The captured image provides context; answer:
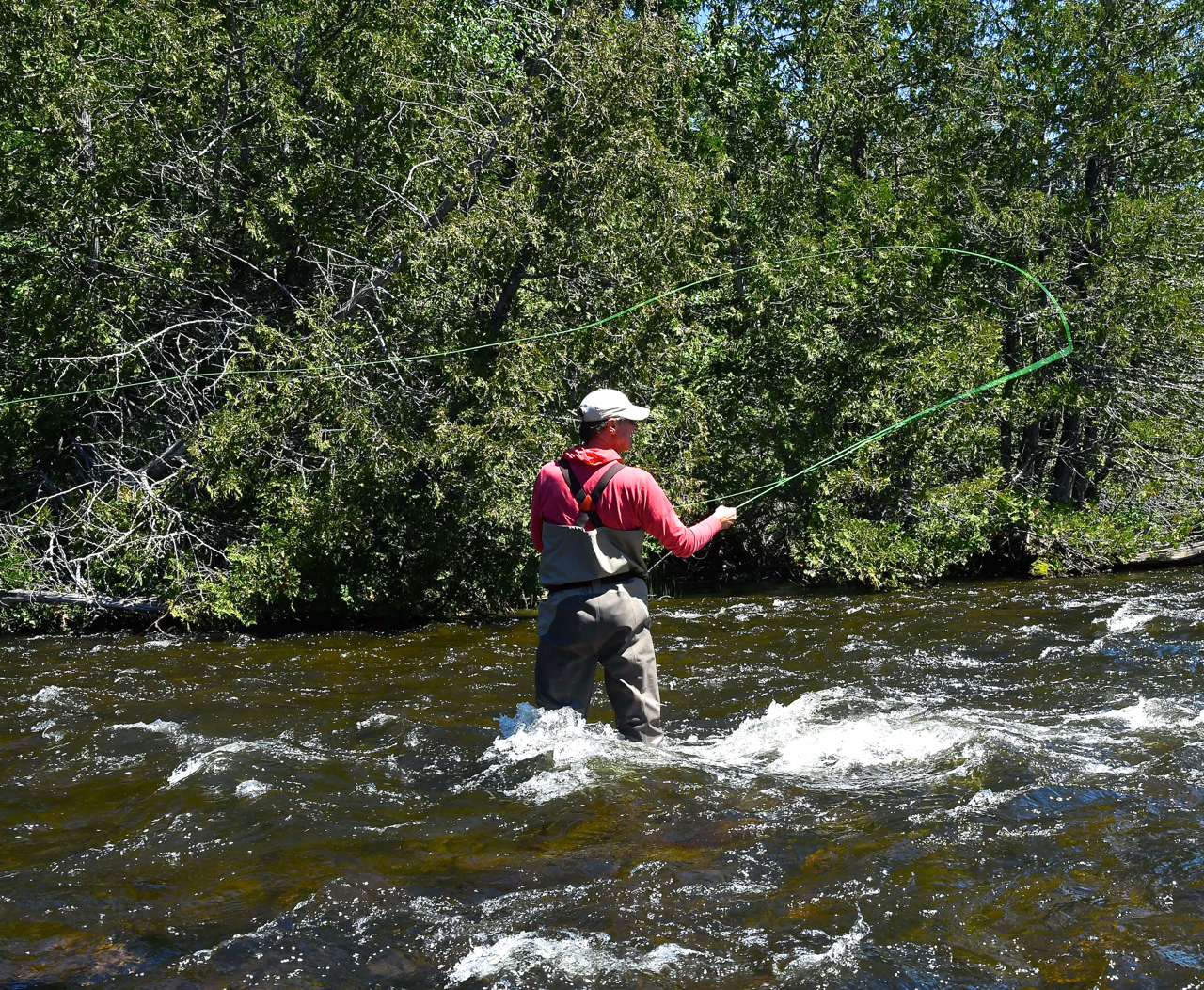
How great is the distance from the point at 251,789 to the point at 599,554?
1796 millimetres

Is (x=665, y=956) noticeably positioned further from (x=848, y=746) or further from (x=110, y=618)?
(x=110, y=618)

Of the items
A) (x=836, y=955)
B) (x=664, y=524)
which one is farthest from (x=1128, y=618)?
(x=836, y=955)

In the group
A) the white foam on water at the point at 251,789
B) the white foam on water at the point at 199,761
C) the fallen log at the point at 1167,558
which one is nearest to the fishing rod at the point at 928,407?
the fallen log at the point at 1167,558

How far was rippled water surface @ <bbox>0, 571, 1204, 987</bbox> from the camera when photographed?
3.39 meters

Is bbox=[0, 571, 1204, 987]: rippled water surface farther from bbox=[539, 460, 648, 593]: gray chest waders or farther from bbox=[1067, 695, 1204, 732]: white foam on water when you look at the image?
bbox=[539, 460, 648, 593]: gray chest waders

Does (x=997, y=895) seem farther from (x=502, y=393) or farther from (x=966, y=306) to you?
(x=966, y=306)

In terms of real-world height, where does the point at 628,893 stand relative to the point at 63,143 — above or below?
below

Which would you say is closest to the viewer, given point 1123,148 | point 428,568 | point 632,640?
point 632,640

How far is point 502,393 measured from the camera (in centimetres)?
1038

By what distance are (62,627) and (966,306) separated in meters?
10.2

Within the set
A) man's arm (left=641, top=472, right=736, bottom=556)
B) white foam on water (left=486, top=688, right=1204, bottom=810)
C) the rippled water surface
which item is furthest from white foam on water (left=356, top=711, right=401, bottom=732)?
man's arm (left=641, top=472, right=736, bottom=556)

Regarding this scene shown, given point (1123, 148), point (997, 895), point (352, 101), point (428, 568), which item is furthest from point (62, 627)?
point (1123, 148)

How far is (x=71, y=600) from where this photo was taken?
9805mm

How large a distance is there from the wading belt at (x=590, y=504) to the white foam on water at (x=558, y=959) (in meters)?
2.00
